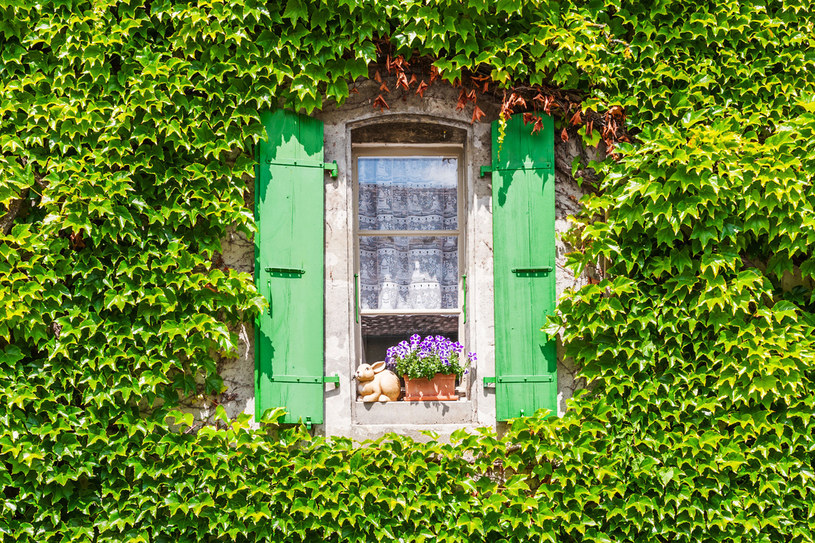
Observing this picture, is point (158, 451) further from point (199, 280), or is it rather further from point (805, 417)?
point (805, 417)

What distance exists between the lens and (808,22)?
445 cm

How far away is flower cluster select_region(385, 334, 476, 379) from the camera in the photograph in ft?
13.8

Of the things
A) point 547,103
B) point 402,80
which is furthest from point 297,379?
point 547,103

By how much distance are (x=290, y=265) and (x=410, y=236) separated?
796mm

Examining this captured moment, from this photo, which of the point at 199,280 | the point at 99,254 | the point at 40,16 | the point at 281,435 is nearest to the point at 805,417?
the point at 281,435

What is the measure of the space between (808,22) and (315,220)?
3.17m

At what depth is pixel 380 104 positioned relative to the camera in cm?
438

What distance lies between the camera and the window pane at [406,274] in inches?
177

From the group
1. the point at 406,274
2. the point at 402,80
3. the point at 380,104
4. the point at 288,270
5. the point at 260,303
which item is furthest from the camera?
the point at 406,274

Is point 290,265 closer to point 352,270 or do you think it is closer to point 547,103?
point 352,270

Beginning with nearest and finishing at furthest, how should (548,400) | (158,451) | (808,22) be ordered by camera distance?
(158,451) → (548,400) → (808,22)

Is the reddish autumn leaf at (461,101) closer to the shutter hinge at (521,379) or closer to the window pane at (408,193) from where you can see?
the window pane at (408,193)

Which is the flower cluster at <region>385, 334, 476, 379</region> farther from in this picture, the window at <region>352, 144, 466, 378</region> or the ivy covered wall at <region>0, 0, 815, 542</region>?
the ivy covered wall at <region>0, 0, 815, 542</region>

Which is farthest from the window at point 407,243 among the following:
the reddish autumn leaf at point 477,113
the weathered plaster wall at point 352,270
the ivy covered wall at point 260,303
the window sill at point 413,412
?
the ivy covered wall at point 260,303
